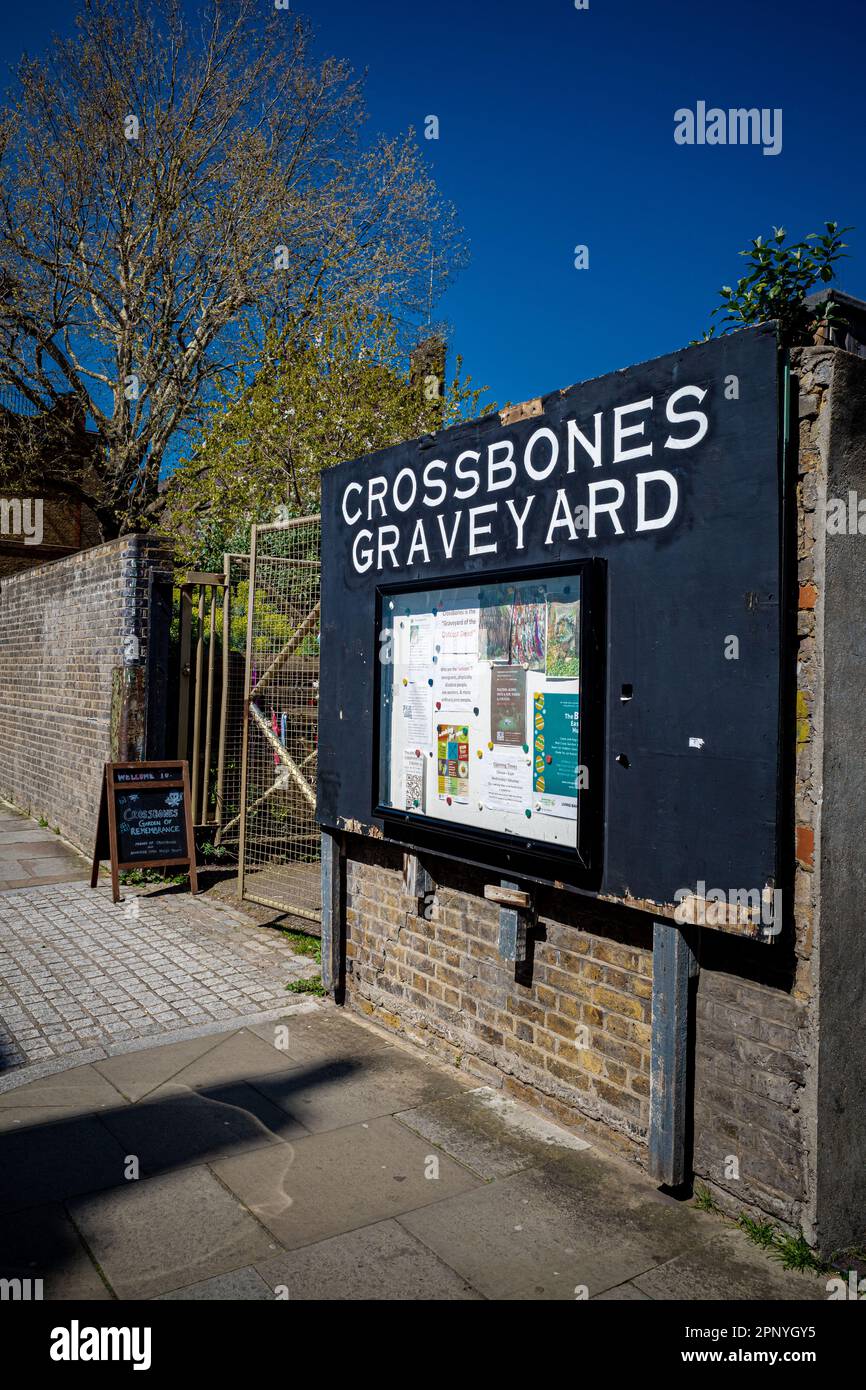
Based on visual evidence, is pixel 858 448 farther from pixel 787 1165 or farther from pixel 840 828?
pixel 787 1165

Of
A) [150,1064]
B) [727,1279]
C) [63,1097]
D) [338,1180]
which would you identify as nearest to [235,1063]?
[150,1064]

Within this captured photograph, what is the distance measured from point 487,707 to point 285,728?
420 centimetres

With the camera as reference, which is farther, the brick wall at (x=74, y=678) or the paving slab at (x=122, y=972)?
the brick wall at (x=74, y=678)

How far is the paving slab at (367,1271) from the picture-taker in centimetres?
279

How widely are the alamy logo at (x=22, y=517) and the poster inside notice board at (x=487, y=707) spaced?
76.0 feet

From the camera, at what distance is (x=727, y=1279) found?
2855 millimetres

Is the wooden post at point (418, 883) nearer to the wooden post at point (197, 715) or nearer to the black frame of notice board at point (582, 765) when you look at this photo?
the black frame of notice board at point (582, 765)

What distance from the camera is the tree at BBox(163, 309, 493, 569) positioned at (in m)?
11.0

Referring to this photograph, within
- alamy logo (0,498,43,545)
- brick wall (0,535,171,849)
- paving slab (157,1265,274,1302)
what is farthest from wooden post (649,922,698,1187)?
alamy logo (0,498,43,545)

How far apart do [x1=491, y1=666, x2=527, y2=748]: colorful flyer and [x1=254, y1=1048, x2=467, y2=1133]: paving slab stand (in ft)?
5.49

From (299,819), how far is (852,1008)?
5693 millimetres

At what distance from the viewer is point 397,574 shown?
4.73 metres

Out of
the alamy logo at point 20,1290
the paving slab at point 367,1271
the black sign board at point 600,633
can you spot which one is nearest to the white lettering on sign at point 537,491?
the black sign board at point 600,633

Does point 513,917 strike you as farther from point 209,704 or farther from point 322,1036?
point 209,704
